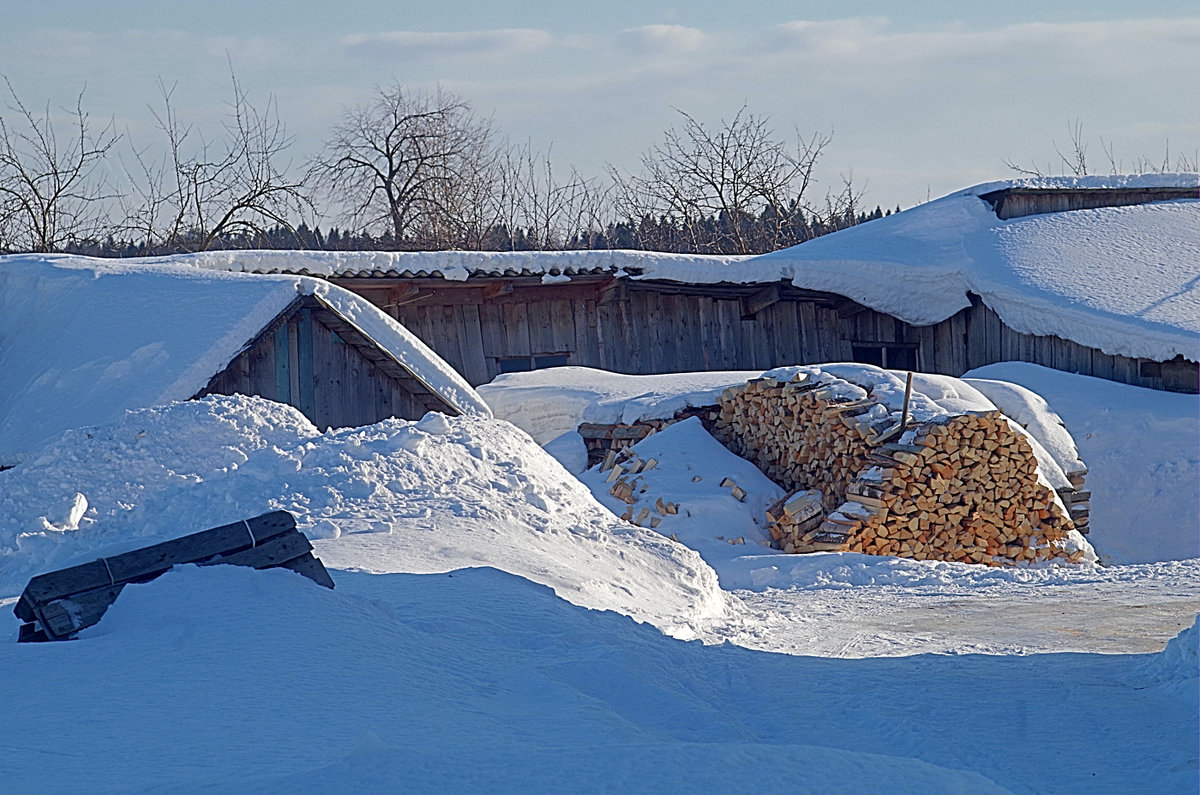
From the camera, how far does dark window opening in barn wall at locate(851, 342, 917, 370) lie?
17.8 m

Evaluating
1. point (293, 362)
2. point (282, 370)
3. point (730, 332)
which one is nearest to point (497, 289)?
point (730, 332)

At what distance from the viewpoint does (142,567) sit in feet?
15.9

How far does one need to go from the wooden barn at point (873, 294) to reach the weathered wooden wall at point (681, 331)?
2 cm

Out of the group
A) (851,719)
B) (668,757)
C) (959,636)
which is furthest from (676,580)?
(668,757)

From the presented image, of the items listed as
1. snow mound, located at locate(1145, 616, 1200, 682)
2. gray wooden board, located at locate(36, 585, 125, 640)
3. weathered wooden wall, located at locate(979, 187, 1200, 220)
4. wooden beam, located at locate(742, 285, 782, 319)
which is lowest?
snow mound, located at locate(1145, 616, 1200, 682)

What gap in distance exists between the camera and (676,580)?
7.85 metres

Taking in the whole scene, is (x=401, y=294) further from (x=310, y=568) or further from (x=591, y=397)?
(x=310, y=568)

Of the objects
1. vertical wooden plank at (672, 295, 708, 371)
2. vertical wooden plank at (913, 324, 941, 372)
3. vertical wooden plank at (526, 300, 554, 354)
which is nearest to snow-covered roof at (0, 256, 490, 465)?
vertical wooden plank at (526, 300, 554, 354)

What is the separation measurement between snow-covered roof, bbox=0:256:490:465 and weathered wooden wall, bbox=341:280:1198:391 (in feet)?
10.2

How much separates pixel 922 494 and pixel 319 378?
5772 millimetres

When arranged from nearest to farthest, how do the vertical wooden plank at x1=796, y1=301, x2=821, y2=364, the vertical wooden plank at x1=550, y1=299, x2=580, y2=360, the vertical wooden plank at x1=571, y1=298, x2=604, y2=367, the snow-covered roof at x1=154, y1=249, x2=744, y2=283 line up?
the snow-covered roof at x1=154, y1=249, x2=744, y2=283
the vertical wooden plank at x1=550, y1=299, x2=580, y2=360
the vertical wooden plank at x1=571, y1=298, x2=604, y2=367
the vertical wooden plank at x1=796, y1=301, x2=821, y2=364

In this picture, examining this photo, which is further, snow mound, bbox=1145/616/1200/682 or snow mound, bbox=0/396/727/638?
snow mound, bbox=0/396/727/638

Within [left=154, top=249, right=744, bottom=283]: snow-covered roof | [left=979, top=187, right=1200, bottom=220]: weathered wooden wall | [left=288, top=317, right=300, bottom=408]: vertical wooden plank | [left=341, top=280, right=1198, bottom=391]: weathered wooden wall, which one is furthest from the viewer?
[left=979, top=187, right=1200, bottom=220]: weathered wooden wall

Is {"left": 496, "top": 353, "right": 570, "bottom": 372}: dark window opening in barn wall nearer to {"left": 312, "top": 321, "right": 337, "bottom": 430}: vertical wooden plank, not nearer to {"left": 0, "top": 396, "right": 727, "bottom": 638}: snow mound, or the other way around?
{"left": 312, "top": 321, "right": 337, "bottom": 430}: vertical wooden plank
